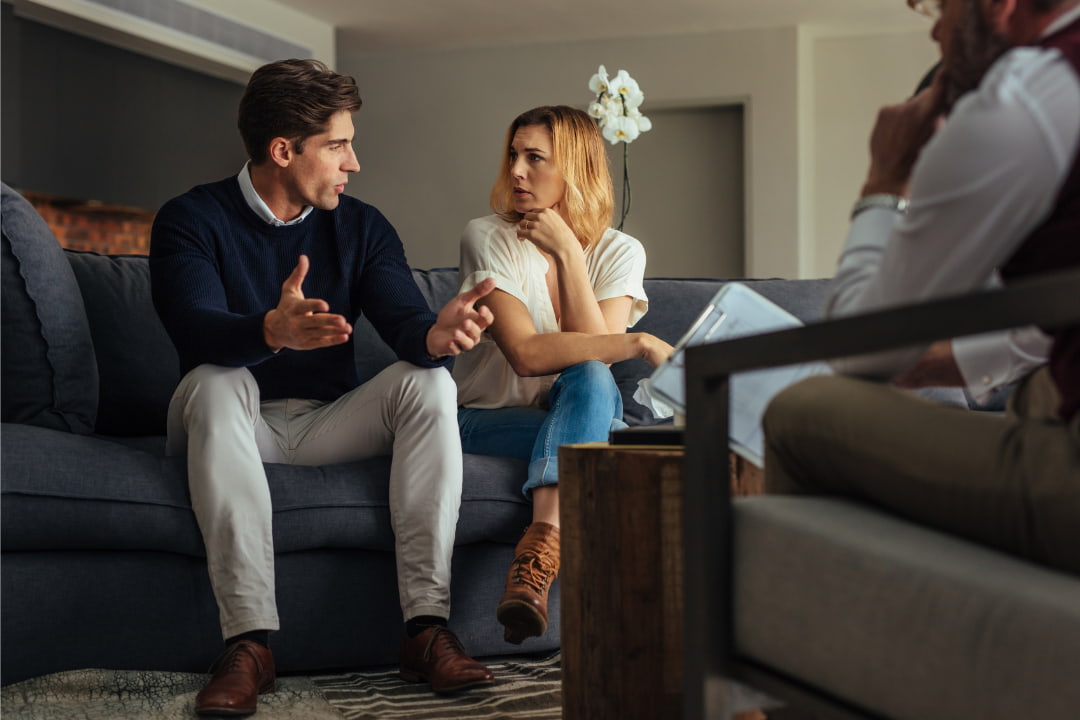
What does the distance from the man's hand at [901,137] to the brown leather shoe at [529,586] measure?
1002 millimetres

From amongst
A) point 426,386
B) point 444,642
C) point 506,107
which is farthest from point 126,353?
point 506,107

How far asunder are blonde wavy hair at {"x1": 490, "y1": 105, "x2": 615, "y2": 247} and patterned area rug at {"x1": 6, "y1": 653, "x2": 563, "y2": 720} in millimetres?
1137

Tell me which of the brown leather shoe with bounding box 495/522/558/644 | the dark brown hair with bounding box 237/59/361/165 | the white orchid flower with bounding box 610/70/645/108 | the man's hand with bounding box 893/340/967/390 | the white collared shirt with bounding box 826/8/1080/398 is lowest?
the brown leather shoe with bounding box 495/522/558/644

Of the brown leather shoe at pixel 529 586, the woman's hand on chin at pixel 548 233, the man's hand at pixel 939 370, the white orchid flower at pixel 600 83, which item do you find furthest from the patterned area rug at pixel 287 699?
the white orchid flower at pixel 600 83

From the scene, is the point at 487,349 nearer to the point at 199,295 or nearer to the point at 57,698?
the point at 199,295

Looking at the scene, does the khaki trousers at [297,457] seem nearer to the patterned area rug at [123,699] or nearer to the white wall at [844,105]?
the patterned area rug at [123,699]

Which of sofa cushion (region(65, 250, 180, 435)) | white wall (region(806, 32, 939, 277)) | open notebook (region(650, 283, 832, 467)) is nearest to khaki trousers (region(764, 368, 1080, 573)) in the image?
open notebook (region(650, 283, 832, 467))

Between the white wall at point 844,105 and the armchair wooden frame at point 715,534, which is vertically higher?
the white wall at point 844,105

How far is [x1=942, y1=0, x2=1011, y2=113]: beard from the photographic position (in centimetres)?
89

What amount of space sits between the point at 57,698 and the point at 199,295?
73cm

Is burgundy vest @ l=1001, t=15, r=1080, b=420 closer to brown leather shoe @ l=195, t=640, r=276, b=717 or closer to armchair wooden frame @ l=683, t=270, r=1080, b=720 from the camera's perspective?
armchair wooden frame @ l=683, t=270, r=1080, b=720

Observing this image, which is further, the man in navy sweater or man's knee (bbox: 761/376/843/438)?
the man in navy sweater

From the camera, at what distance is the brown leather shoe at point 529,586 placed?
5.75ft

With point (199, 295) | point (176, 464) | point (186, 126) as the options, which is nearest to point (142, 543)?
point (176, 464)
